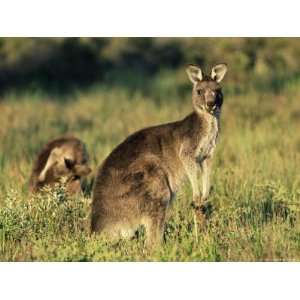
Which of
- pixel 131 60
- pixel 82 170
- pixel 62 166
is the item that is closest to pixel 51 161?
pixel 62 166

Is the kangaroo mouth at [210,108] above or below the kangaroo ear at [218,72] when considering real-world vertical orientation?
below

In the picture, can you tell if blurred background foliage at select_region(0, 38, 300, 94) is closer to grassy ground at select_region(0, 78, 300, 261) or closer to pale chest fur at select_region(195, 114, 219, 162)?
grassy ground at select_region(0, 78, 300, 261)

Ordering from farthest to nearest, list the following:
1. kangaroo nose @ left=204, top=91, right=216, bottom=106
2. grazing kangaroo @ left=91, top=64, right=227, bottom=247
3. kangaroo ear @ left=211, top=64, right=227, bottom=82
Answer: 1. kangaroo ear @ left=211, top=64, right=227, bottom=82
2. kangaroo nose @ left=204, top=91, right=216, bottom=106
3. grazing kangaroo @ left=91, top=64, right=227, bottom=247

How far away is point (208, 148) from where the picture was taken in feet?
32.2

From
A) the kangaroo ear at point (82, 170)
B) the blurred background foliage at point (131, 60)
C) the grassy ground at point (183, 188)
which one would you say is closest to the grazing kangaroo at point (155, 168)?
the grassy ground at point (183, 188)

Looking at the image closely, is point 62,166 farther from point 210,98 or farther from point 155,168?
point 210,98

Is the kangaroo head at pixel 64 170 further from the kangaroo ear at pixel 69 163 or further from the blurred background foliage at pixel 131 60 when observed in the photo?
the blurred background foliage at pixel 131 60

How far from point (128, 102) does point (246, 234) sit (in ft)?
30.4

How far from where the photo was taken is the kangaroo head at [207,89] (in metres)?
9.67

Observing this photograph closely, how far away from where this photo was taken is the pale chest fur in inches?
383

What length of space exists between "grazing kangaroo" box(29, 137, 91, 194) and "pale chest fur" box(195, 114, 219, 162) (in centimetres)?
227

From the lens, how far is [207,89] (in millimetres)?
9703

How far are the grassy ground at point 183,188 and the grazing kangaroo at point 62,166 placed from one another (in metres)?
0.33

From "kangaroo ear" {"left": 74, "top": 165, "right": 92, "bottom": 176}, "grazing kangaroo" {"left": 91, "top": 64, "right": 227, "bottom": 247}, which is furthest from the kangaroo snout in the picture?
"kangaroo ear" {"left": 74, "top": 165, "right": 92, "bottom": 176}
